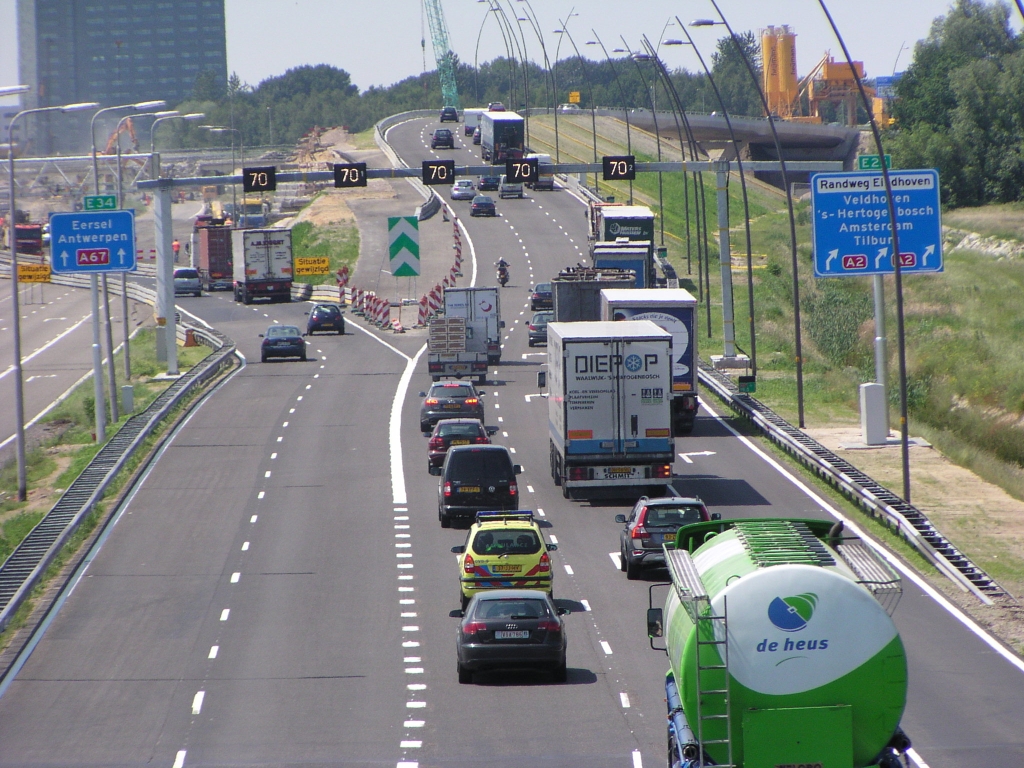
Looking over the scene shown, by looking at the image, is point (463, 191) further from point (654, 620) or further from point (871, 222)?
point (654, 620)

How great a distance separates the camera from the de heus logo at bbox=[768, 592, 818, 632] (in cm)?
1114

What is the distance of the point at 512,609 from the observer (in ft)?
62.2

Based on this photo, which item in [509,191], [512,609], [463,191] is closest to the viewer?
[512,609]

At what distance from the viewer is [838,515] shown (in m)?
29.8

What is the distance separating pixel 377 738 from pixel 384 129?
14358cm

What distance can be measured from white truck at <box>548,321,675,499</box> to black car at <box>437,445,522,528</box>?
2177mm

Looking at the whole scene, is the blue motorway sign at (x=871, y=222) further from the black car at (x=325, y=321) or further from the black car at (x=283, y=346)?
the black car at (x=325, y=321)

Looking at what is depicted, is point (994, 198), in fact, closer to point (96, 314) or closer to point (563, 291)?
point (563, 291)

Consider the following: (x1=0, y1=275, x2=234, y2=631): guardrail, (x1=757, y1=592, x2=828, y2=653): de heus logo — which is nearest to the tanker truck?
(x1=757, y1=592, x2=828, y2=653): de heus logo

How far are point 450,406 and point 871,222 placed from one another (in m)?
13.5

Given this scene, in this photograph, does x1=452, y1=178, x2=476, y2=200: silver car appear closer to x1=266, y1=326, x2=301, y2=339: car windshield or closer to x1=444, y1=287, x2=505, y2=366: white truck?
x1=266, y1=326, x2=301, y2=339: car windshield

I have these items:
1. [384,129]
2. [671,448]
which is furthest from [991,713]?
[384,129]

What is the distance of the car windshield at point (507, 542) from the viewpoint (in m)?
22.8

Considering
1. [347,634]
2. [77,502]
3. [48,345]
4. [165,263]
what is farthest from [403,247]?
[347,634]
